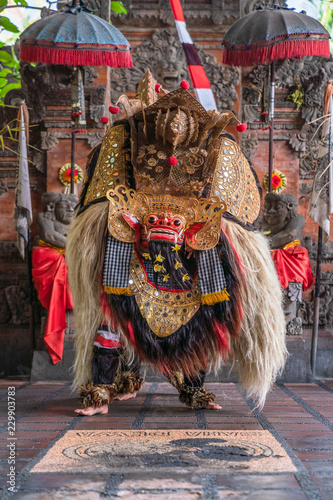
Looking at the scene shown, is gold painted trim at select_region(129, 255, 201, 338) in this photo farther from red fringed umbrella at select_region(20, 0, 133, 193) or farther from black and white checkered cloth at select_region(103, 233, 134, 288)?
red fringed umbrella at select_region(20, 0, 133, 193)

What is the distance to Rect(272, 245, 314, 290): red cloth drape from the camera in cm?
496

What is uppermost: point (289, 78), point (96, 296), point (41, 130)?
point (289, 78)

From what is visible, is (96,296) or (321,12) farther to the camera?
(321,12)

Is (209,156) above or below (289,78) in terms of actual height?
below

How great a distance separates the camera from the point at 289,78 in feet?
18.8

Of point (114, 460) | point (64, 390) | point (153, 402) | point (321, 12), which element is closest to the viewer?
point (114, 460)

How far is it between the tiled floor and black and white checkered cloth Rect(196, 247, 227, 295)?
71 cm

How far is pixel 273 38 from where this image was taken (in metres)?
4.89

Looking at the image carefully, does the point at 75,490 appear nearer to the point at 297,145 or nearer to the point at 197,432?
the point at 197,432

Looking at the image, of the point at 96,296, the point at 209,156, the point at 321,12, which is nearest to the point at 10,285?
the point at 96,296

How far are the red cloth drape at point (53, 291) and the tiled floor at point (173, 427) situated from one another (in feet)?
1.10

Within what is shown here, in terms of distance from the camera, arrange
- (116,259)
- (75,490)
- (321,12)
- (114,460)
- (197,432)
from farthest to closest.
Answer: (321,12), (116,259), (197,432), (114,460), (75,490)

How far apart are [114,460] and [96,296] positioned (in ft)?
3.61

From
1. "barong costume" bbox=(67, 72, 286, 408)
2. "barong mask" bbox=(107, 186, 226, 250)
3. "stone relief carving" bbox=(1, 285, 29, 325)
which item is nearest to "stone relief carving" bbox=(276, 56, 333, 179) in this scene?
"barong costume" bbox=(67, 72, 286, 408)
